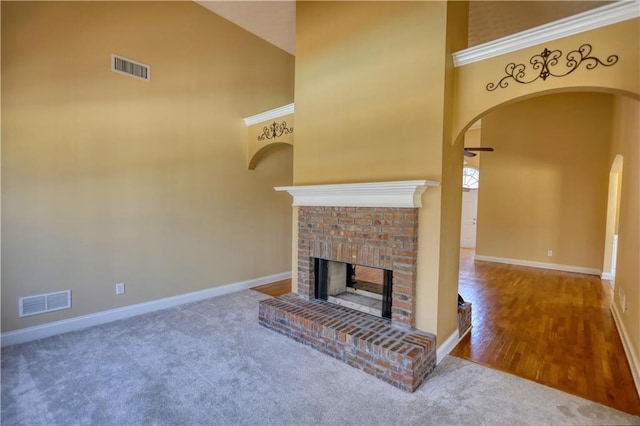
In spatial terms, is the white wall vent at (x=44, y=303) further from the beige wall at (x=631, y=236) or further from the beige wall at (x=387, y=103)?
the beige wall at (x=631, y=236)

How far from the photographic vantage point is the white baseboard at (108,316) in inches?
113

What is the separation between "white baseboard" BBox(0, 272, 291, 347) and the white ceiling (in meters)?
3.83

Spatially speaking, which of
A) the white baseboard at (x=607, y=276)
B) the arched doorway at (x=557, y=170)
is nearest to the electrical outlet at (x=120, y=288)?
the arched doorway at (x=557, y=170)

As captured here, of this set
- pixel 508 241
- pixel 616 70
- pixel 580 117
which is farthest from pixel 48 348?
pixel 580 117

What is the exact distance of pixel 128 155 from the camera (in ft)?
11.4

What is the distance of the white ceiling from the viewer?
3.46 metres

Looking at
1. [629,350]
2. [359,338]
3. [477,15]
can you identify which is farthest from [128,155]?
[629,350]

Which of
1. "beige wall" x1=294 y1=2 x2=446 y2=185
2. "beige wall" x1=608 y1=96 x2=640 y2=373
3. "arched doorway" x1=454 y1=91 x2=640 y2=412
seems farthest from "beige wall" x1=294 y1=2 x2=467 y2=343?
"arched doorway" x1=454 y1=91 x2=640 y2=412

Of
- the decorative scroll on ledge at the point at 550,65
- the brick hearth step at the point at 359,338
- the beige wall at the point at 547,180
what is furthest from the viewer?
the beige wall at the point at 547,180

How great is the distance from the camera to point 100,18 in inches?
126

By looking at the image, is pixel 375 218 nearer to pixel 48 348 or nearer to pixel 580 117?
pixel 48 348

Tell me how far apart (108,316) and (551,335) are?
15.6 ft

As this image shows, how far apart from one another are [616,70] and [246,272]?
4.53m

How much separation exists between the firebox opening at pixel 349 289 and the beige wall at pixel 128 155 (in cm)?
179
